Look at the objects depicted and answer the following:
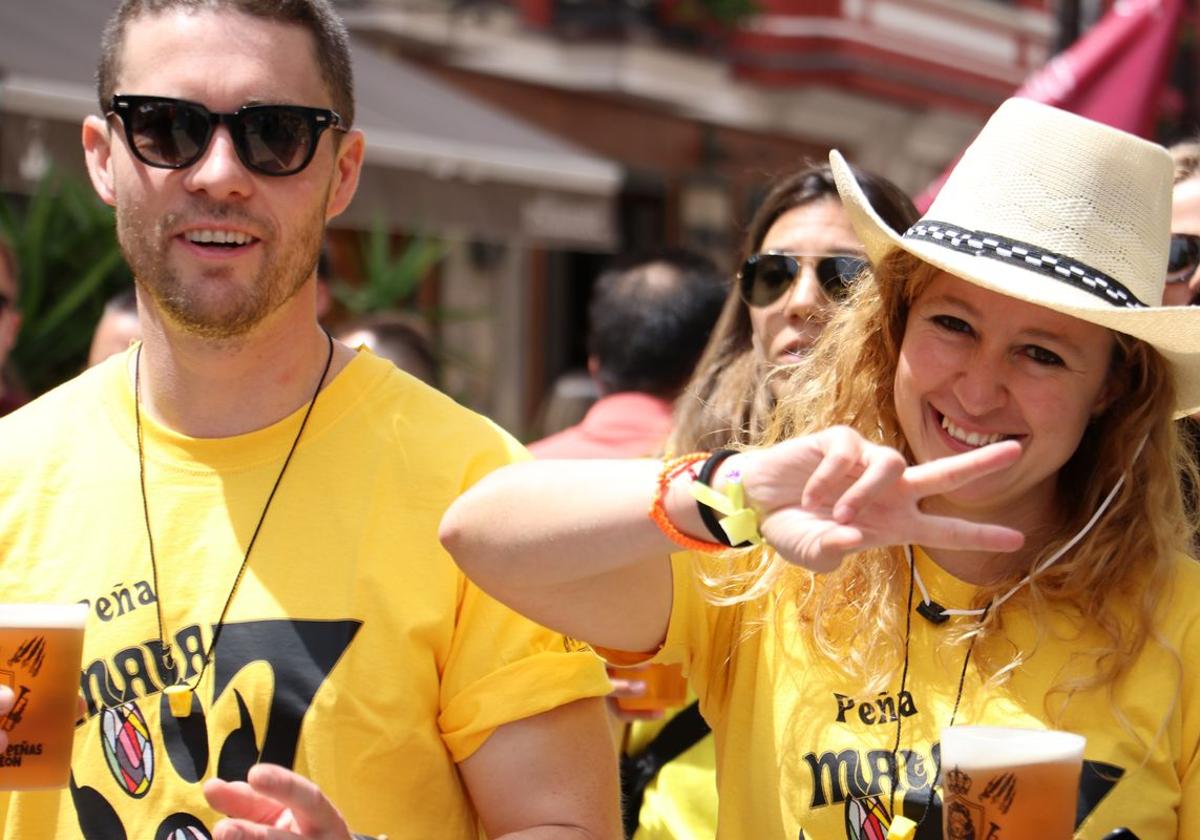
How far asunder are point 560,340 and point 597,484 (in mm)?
15239

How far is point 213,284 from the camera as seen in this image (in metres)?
2.54

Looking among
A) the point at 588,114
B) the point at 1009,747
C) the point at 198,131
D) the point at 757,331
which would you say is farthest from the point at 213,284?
the point at 588,114

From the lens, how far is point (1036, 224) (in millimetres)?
2533

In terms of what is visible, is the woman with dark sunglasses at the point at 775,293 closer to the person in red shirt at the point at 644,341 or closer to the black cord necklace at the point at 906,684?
the person in red shirt at the point at 644,341

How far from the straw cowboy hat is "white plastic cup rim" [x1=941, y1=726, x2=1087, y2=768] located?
671 mm

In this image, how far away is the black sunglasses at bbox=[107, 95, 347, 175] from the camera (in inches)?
99.7

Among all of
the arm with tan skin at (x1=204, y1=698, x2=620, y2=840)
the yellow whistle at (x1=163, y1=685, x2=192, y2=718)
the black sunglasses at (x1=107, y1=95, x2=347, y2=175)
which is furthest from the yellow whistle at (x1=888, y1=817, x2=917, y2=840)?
the black sunglasses at (x1=107, y1=95, x2=347, y2=175)

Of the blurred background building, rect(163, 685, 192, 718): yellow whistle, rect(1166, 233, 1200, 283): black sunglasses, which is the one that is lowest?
the blurred background building

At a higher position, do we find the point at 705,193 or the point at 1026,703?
the point at 1026,703

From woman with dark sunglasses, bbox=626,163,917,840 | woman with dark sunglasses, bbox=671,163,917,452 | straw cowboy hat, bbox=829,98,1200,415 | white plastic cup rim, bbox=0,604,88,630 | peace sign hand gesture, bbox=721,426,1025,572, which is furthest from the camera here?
woman with dark sunglasses, bbox=671,163,917,452

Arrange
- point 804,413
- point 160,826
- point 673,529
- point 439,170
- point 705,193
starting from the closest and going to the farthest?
point 673,529
point 160,826
point 804,413
point 439,170
point 705,193

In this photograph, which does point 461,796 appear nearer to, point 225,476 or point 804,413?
point 225,476

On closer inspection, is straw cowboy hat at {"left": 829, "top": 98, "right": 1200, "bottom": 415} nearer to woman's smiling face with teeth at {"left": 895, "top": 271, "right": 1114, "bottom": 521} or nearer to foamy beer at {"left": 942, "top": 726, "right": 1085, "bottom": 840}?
woman's smiling face with teeth at {"left": 895, "top": 271, "right": 1114, "bottom": 521}

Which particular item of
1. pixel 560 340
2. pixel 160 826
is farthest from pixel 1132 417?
pixel 560 340
